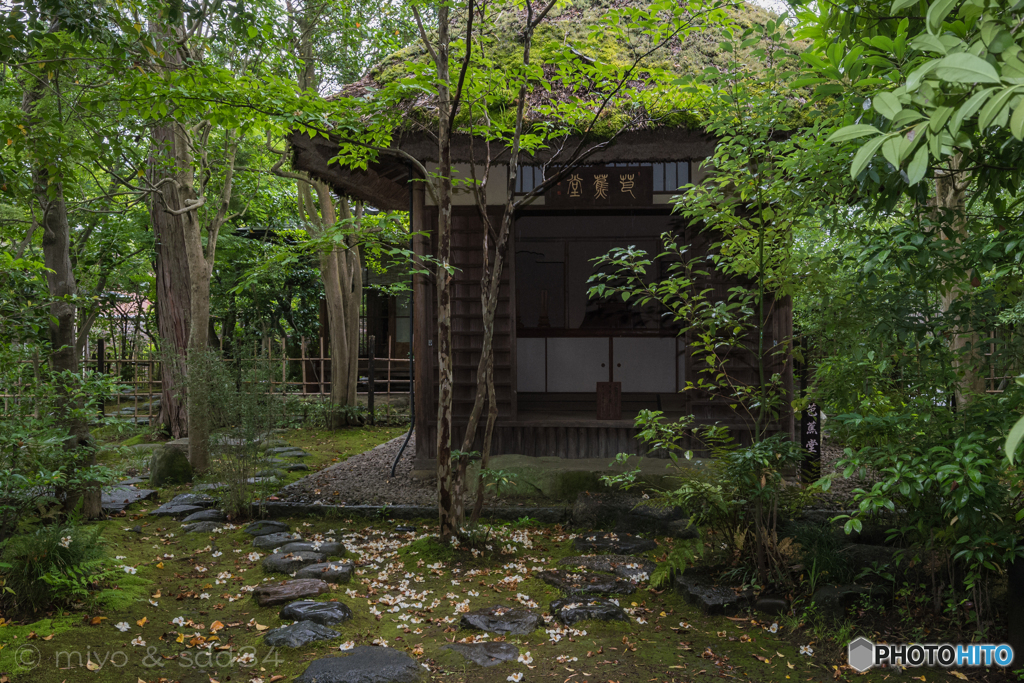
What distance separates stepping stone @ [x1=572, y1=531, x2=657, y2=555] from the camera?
5.09m

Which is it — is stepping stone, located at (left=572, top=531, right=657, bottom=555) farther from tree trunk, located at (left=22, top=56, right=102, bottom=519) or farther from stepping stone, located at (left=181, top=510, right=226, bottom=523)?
tree trunk, located at (left=22, top=56, right=102, bottom=519)

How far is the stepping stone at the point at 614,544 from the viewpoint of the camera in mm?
5086

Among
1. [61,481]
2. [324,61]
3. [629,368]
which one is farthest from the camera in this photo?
[324,61]

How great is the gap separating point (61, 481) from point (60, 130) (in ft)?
7.30

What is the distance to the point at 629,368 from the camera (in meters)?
9.63

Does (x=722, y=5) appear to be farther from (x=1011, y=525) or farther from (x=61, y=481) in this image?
(x=61, y=481)

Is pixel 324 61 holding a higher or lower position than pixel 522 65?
higher

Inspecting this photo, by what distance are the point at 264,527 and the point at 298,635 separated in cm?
242

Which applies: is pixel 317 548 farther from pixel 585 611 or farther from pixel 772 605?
pixel 772 605

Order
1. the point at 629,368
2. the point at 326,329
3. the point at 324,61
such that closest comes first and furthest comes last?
the point at 629,368
the point at 324,61
the point at 326,329

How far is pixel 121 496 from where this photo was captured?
6426mm

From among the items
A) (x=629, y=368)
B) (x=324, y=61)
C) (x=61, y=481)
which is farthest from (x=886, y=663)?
(x=324, y=61)
